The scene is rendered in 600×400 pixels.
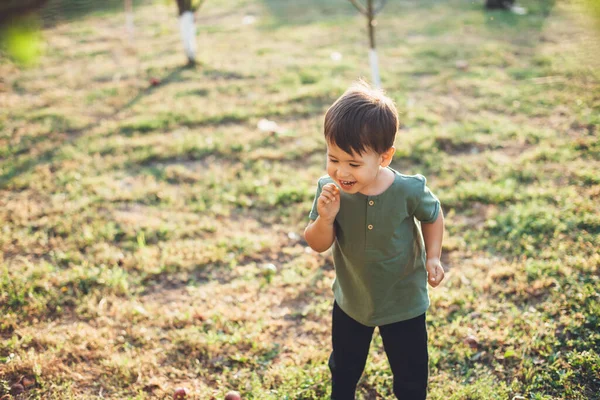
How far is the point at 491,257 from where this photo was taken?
11.1 ft

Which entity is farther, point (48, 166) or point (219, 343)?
point (48, 166)

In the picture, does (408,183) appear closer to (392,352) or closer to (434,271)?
(434,271)

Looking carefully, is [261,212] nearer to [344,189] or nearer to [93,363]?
[93,363]

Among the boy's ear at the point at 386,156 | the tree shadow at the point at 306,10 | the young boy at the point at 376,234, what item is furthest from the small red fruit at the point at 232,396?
the tree shadow at the point at 306,10

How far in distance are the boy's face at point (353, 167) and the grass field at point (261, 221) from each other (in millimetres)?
718

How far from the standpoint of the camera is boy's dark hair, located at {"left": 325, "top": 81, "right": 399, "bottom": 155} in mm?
1688

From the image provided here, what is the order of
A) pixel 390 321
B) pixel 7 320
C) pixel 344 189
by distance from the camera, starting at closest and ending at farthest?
pixel 344 189, pixel 390 321, pixel 7 320

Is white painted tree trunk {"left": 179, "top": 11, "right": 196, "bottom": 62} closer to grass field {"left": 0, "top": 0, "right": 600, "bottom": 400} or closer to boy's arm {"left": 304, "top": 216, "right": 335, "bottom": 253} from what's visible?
grass field {"left": 0, "top": 0, "right": 600, "bottom": 400}

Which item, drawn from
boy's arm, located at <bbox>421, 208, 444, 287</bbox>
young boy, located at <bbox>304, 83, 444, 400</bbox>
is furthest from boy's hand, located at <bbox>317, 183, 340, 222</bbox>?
boy's arm, located at <bbox>421, 208, 444, 287</bbox>

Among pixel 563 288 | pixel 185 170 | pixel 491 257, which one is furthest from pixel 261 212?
pixel 563 288

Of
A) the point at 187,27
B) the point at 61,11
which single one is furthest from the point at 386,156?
the point at 187,27

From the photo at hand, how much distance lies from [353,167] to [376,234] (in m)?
0.28

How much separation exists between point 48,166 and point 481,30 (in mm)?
7645

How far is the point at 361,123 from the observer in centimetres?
169
